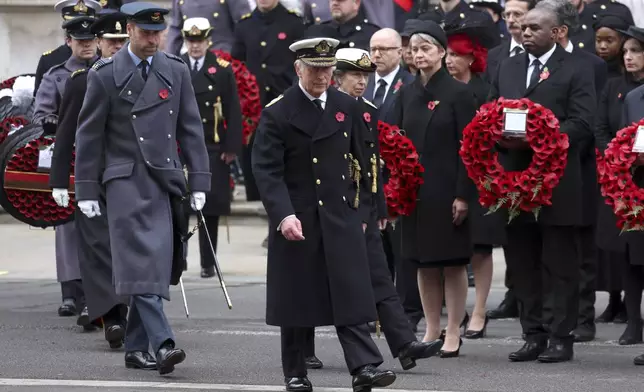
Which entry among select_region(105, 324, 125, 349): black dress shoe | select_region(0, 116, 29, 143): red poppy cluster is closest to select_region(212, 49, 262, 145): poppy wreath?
select_region(0, 116, 29, 143): red poppy cluster

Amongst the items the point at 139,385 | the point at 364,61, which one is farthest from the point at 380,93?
the point at 139,385

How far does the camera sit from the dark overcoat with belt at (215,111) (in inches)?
599

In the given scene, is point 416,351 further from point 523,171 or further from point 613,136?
point 613,136

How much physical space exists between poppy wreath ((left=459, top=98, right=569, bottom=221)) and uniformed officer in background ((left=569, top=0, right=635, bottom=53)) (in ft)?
7.77

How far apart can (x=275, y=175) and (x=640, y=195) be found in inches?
87.7

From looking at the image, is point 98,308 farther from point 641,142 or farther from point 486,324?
point 641,142

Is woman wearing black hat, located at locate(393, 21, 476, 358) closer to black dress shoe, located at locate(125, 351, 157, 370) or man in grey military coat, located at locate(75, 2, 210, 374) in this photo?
man in grey military coat, located at locate(75, 2, 210, 374)

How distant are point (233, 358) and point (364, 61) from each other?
1.99 meters

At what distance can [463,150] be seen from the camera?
1080 cm

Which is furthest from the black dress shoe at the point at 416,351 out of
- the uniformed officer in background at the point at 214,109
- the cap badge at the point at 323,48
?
the uniformed officer in background at the point at 214,109

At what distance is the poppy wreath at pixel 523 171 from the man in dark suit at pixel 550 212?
14cm

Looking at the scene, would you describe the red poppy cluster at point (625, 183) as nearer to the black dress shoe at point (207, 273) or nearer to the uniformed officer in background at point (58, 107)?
the uniformed officer in background at point (58, 107)

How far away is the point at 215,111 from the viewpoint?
599 inches

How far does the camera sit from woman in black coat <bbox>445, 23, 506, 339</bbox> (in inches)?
463
